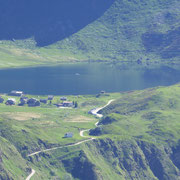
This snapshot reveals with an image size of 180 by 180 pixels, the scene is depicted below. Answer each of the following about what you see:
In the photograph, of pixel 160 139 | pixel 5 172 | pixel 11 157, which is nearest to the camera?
pixel 5 172

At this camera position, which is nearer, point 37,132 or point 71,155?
point 71,155

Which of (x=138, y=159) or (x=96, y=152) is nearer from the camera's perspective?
(x=96, y=152)

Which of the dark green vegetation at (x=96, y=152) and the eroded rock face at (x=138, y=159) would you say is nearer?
the dark green vegetation at (x=96, y=152)

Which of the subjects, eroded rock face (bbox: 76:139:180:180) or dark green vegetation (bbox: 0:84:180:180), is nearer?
dark green vegetation (bbox: 0:84:180:180)

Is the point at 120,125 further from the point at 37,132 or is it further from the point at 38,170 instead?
the point at 38,170

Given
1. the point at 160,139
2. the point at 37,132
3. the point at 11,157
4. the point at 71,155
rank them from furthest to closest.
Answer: the point at 160,139 → the point at 37,132 → the point at 71,155 → the point at 11,157

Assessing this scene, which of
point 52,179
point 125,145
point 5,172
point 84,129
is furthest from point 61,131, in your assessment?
point 5,172

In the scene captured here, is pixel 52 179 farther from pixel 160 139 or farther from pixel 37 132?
pixel 160 139

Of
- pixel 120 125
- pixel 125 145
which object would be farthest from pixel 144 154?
pixel 120 125

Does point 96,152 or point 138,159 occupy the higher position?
point 96,152
